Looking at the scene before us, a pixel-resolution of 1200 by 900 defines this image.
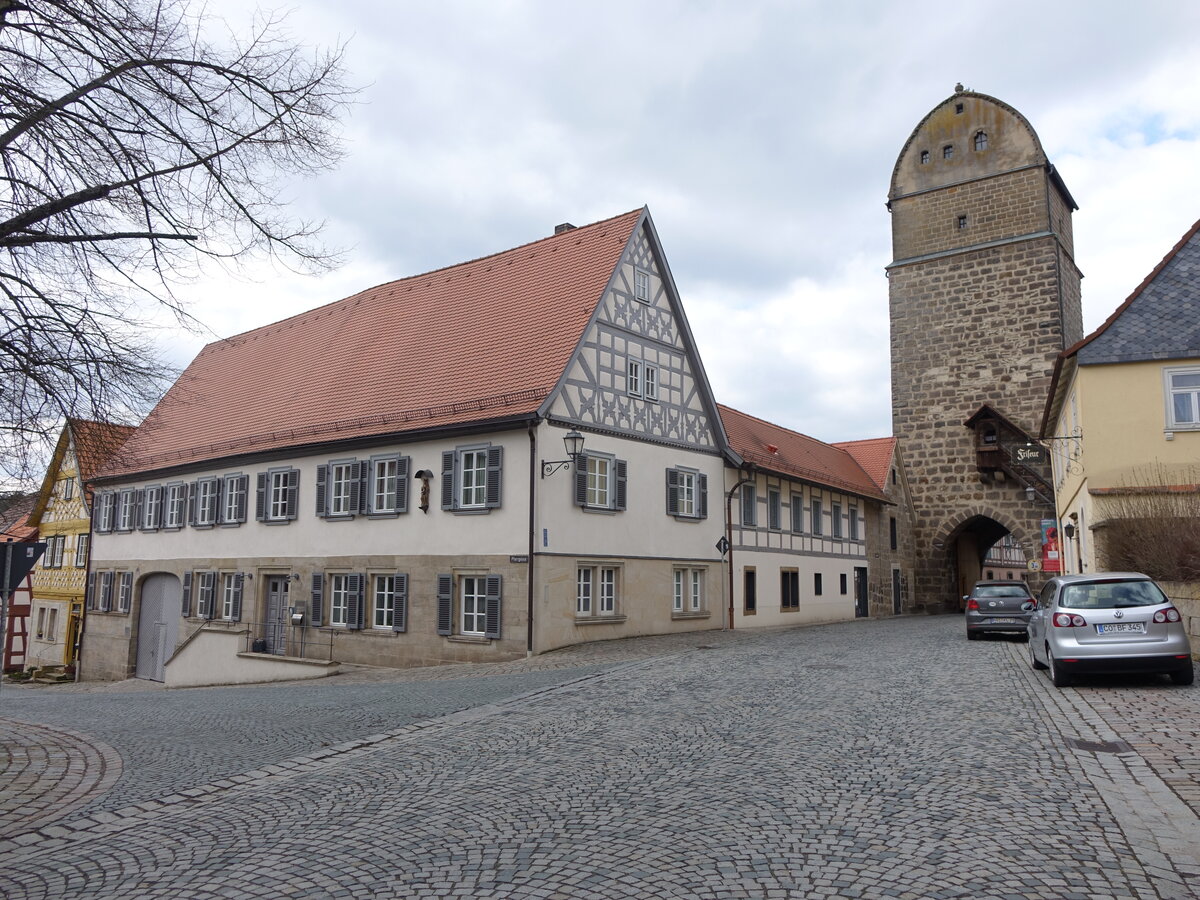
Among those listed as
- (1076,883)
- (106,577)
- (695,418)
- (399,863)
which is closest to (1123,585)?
(1076,883)

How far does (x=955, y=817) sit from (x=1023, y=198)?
124 ft

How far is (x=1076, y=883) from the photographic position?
4891mm

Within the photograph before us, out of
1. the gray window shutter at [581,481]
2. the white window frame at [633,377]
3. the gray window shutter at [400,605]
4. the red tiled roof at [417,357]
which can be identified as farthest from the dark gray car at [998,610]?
the gray window shutter at [400,605]

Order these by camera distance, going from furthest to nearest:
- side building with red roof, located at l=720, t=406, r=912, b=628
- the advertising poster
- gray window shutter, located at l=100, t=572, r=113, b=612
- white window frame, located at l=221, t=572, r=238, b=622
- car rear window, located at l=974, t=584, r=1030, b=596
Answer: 1. the advertising poster
2. gray window shutter, located at l=100, t=572, r=113, b=612
3. side building with red roof, located at l=720, t=406, r=912, b=628
4. white window frame, located at l=221, t=572, r=238, b=622
5. car rear window, located at l=974, t=584, r=1030, b=596

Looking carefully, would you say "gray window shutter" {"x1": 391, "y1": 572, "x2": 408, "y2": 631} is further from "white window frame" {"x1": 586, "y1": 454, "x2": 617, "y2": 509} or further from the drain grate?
the drain grate

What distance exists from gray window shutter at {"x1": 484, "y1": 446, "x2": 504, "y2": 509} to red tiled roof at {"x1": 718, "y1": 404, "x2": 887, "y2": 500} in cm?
885

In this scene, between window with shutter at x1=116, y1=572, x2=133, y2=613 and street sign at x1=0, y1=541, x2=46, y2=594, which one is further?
window with shutter at x1=116, y1=572, x2=133, y2=613

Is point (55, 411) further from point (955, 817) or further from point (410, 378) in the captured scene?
point (410, 378)

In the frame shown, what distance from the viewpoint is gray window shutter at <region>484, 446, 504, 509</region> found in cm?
1966

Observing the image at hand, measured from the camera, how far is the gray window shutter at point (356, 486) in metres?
22.4

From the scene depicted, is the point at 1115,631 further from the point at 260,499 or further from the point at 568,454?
the point at 260,499

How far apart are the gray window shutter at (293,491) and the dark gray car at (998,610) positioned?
1574 centimetres

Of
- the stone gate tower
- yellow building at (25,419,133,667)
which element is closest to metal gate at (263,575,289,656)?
yellow building at (25,419,133,667)

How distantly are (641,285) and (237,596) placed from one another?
13.2 metres
